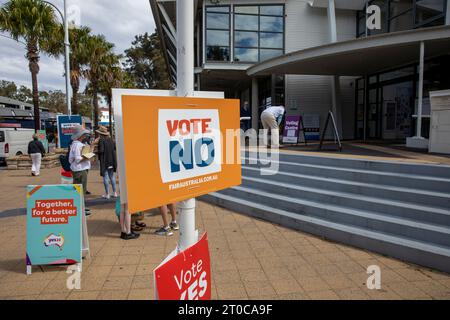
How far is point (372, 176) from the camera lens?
5.59m

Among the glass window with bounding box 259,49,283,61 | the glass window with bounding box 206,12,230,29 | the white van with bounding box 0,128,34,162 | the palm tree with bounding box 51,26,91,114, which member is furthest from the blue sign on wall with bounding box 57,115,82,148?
the glass window with bounding box 259,49,283,61

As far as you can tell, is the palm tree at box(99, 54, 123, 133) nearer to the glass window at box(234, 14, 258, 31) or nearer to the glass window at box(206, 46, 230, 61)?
the glass window at box(206, 46, 230, 61)

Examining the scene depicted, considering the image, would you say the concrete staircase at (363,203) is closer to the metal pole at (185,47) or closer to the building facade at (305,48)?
the metal pole at (185,47)

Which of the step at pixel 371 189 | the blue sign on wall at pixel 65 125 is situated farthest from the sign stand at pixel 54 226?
the blue sign on wall at pixel 65 125

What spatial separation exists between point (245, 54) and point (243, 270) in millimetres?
14030

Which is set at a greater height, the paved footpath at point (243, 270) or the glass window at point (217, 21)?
the glass window at point (217, 21)

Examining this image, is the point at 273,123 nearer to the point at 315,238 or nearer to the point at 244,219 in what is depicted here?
the point at 244,219

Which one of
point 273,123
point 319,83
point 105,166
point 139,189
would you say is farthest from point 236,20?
point 139,189

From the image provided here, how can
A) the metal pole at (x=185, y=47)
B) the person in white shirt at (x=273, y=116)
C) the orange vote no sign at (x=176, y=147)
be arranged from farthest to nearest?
the person in white shirt at (x=273, y=116)
the metal pole at (x=185, y=47)
the orange vote no sign at (x=176, y=147)

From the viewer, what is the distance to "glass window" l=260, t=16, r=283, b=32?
16156 mm

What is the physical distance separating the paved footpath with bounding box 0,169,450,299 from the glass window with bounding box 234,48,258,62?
39.9 ft

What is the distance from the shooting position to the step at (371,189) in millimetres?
4645

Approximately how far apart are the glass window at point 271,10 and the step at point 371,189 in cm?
1199
